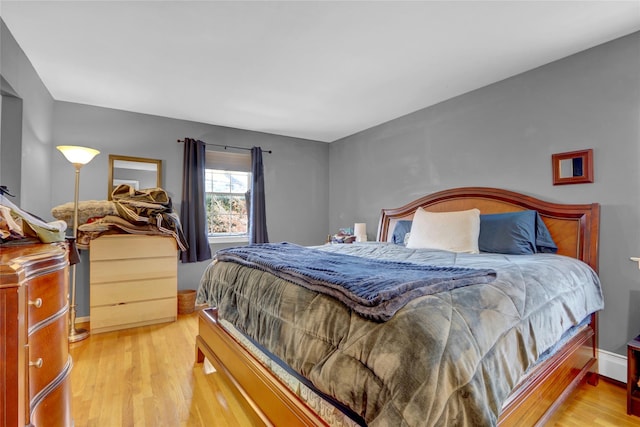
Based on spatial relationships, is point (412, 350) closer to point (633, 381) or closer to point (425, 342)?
point (425, 342)

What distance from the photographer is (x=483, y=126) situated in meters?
2.94

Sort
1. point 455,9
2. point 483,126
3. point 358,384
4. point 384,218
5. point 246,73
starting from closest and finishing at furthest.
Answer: point 358,384 < point 455,9 < point 246,73 < point 483,126 < point 384,218

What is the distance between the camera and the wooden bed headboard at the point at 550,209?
220 cm

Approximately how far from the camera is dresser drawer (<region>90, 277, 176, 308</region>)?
9.68 ft

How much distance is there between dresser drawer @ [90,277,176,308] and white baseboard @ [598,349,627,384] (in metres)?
3.78

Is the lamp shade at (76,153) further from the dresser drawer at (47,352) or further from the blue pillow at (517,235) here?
the blue pillow at (517,235)

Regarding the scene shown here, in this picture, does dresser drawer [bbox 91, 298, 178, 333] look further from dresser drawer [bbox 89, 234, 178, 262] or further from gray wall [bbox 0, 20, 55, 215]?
gray wall [bbox 0, 20, 55, 215]

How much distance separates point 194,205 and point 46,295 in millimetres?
2747

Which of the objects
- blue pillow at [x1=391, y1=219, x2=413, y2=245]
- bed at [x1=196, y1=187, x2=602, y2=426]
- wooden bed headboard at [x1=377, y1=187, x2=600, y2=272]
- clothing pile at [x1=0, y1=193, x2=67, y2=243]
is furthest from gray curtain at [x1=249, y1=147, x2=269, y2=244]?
clothing pile at [x1=0, y1=193, x2=67, y2=243]

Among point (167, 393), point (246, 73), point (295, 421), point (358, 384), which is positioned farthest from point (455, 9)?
point (167, 393)

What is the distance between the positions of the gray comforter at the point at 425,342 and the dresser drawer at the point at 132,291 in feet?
6.65

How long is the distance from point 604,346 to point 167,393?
303 centimetres

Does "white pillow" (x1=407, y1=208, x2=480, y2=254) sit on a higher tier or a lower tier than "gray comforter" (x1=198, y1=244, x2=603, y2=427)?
higher

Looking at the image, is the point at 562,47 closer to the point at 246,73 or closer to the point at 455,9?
the point at 455,9
